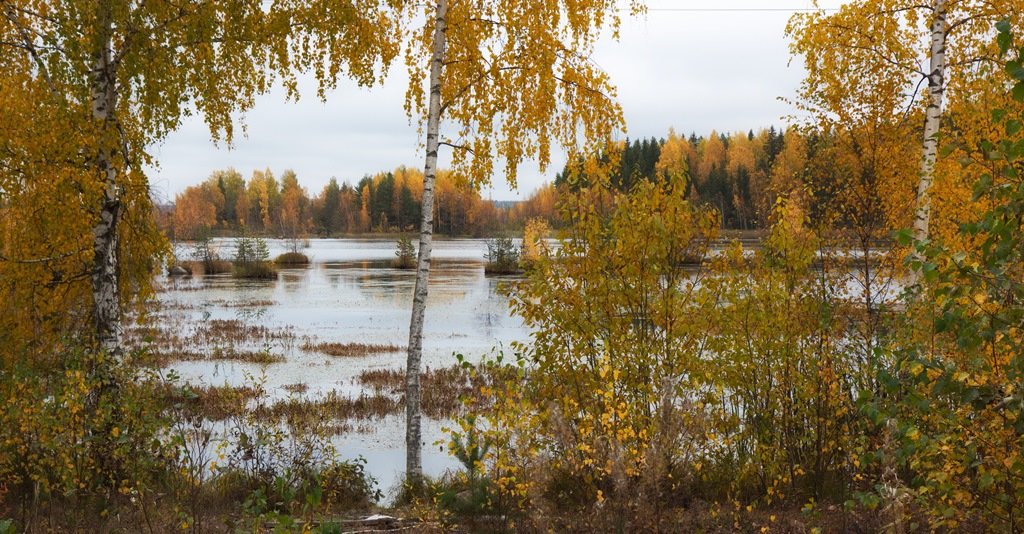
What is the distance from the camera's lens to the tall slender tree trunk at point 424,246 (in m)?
8.44

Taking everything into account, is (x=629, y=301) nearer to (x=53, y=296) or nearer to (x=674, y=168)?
(x=674, y=168)

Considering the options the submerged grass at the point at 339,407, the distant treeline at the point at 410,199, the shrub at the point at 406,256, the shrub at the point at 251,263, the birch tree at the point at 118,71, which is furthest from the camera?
the distant treeline at the point at 410,199

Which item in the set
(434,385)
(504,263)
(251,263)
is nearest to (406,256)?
(504,263)

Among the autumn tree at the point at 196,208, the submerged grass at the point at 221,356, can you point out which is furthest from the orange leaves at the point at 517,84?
the autumn tree at the point at 196,208

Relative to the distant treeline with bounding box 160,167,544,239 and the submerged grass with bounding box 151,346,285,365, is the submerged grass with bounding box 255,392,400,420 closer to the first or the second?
the submerged grass with bounding box 151,346,285,365

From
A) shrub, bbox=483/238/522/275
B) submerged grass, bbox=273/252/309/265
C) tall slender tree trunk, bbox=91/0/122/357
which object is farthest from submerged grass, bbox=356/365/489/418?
submerged grass, bbox=273/252/309/265

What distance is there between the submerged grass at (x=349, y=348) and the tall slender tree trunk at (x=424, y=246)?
11.1 m

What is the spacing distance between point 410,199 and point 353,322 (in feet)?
291

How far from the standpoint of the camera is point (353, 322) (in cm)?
2591

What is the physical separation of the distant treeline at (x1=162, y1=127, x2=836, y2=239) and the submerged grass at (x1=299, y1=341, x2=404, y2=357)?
1428 inches

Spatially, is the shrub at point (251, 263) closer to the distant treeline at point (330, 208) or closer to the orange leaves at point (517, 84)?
the orange leaves at point (517, 84)

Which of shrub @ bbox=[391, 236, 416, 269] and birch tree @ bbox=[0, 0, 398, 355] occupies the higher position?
birch tree @ bbox=[0, 0, 398, 355]

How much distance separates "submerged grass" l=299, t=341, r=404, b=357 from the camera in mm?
19672

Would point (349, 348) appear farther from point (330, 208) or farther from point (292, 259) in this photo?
point (330, 208)
